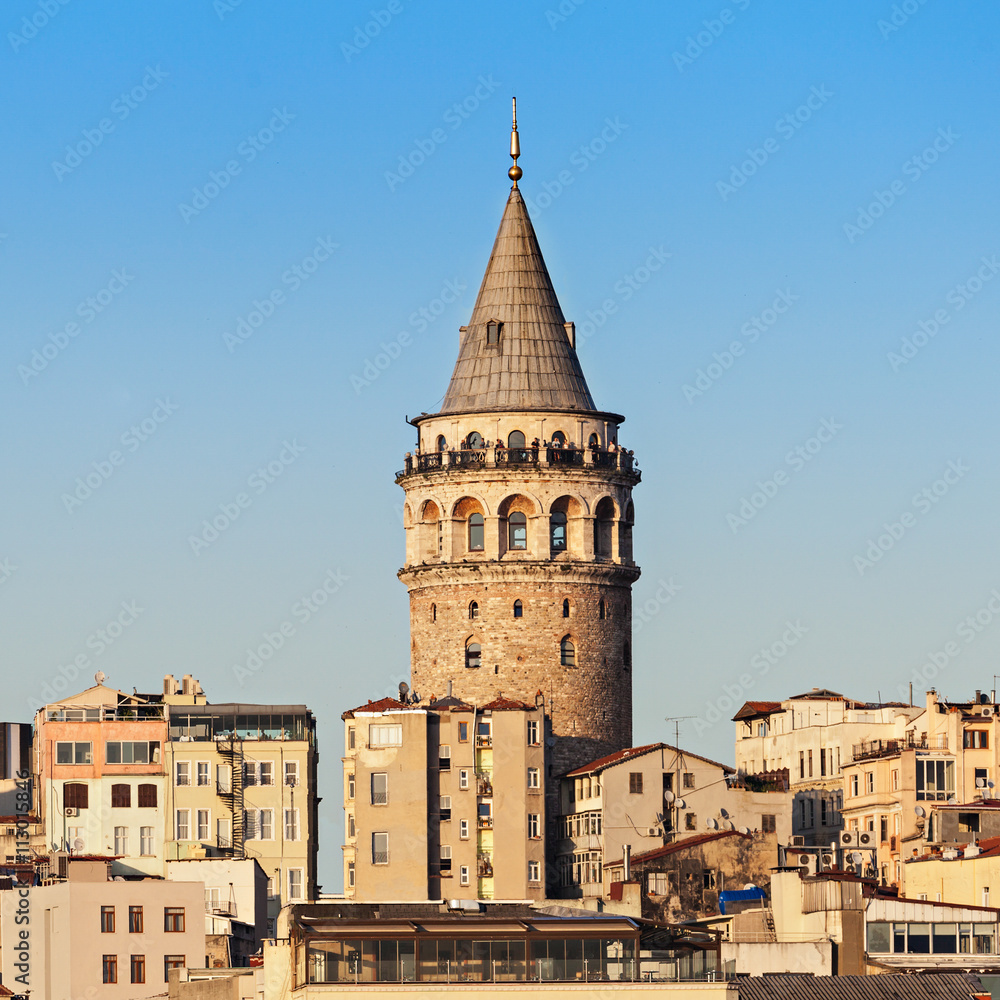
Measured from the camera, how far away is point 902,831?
419 feet

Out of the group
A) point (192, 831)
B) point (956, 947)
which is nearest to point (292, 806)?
point (192, 831)

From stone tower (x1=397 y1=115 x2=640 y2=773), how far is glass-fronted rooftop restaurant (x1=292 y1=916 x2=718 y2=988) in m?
59.6

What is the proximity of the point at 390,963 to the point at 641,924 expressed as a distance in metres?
6.45

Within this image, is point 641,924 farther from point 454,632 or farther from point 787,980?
point 454,632

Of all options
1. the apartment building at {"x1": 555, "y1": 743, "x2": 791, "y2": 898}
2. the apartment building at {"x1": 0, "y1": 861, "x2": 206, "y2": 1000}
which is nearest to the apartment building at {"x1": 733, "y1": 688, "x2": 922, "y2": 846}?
the apartment building at {"x1": 555, "y1": 743, "x2": 791, "y2": 898}

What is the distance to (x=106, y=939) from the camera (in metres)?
103

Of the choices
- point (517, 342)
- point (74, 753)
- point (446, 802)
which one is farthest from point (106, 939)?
point (517, 342)

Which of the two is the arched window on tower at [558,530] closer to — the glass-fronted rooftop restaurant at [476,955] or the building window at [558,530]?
the building window at [558,530]

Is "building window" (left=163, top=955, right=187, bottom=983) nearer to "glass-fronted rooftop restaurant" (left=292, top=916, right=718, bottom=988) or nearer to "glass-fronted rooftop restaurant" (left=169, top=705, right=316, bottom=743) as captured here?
"glass-fronted rooftop restaurant" (left=292, top=916, right=718, bottom=988)

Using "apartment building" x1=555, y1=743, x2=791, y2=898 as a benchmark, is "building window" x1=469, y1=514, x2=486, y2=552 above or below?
above

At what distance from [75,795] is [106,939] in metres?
30.9

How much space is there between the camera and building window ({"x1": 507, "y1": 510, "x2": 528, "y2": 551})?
139m

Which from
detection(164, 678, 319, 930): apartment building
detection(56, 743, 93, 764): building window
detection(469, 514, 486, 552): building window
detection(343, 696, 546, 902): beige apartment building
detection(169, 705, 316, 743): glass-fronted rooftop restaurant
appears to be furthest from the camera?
detection(469, 514, 486, 552): building window

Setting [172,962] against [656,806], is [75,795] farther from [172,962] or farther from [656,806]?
[172,962]
